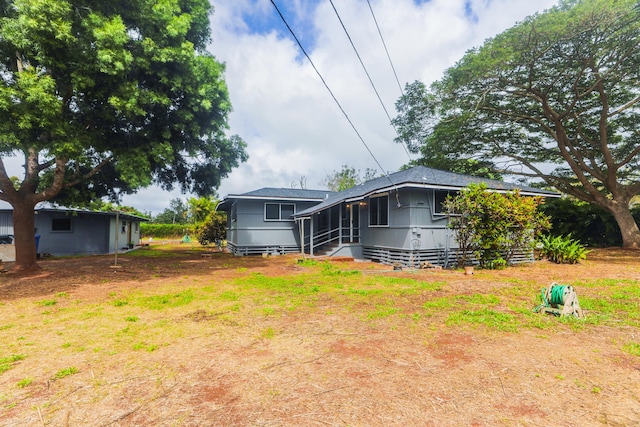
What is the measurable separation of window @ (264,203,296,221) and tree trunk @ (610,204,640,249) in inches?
705

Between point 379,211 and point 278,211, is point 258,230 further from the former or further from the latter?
point 379,211

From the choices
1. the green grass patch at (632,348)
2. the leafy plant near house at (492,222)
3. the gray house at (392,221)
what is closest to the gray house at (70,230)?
the gray house at (392,221)

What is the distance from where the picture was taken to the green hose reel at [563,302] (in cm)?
505

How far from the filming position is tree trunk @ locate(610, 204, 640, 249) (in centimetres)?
1645

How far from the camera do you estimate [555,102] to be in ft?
56.7

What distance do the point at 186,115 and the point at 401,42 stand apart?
667cm

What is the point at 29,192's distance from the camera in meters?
9.66

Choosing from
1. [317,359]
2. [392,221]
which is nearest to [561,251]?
[392,221]

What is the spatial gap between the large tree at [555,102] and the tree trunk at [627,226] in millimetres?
41

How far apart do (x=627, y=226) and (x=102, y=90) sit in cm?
2453

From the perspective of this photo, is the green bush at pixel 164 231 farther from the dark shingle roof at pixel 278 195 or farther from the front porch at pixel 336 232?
the front porch at pixel 336 232

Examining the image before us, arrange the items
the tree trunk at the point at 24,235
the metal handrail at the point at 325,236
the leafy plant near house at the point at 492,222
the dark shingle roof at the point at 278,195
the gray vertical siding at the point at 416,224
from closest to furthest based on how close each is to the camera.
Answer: the tree trunk at the point at 24,235, the leafy plant near house at the point at 492,222, the gray vertical siding at the point at 416,224, the metal handrail at the point at 325,236, the dark shingle roof at the point at 278,195

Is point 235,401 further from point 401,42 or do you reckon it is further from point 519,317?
point 401,42

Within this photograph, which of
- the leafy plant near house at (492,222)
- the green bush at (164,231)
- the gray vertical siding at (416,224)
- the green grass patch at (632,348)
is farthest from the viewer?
the green bush at (164,231)
